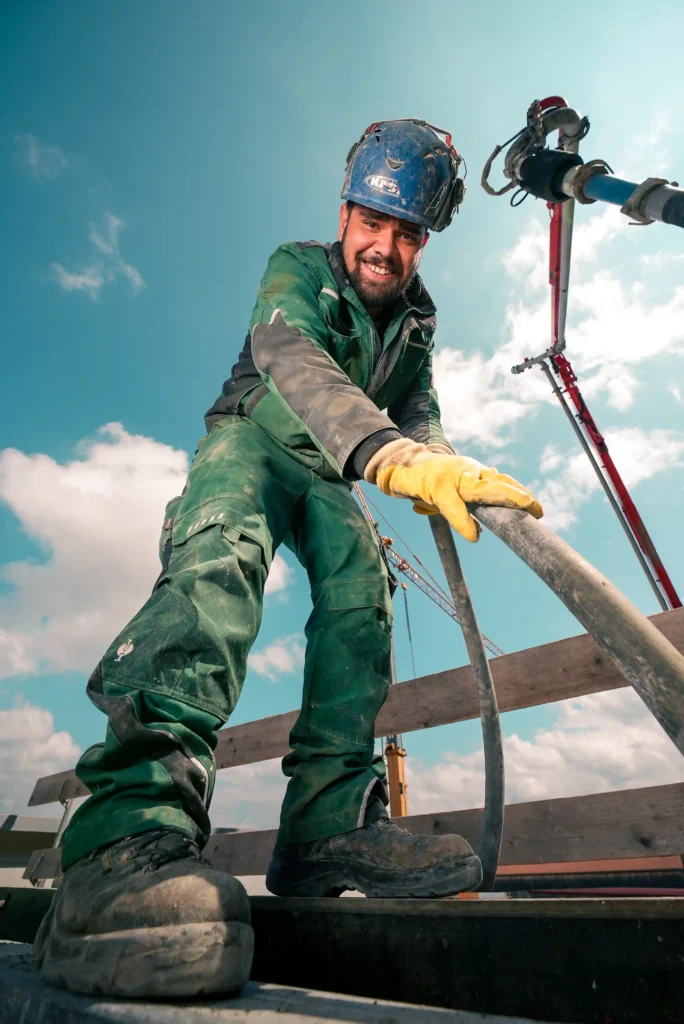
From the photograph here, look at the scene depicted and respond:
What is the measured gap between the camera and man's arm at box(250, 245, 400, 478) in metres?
1.48

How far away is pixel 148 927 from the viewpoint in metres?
0.94

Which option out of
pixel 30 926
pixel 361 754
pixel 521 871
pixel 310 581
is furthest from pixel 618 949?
pixel 521 871

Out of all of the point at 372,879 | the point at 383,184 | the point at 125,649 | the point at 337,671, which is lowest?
the point at 372,879

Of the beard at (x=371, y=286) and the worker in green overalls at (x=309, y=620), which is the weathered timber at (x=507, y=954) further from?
the beard at (x=371, y=286)

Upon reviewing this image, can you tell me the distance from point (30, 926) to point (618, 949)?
64.4 inches

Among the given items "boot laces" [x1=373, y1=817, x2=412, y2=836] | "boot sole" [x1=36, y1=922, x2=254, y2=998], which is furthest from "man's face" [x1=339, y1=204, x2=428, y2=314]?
"boot sole" [x1=36, y1=922, x2=254, y2=998]

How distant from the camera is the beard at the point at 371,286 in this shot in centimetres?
232

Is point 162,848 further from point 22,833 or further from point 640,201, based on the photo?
point 22,833

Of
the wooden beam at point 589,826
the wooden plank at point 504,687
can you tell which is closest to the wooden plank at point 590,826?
the wooden beam at point 589,826

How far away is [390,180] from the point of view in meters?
2.34

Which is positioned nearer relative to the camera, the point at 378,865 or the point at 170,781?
the point at 170,781

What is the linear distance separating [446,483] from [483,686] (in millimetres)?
663

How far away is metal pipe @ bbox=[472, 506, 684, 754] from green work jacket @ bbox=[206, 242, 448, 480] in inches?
25.1

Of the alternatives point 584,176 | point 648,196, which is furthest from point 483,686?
point 584,176
